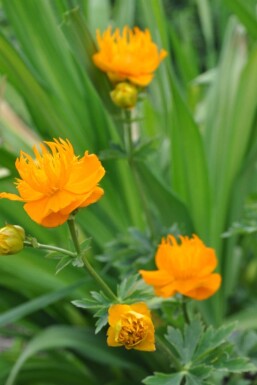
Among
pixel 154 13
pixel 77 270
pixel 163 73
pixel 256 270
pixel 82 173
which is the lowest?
pixel 256 270

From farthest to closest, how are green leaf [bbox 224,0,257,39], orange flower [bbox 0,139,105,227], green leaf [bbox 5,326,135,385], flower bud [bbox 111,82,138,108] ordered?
green leaf [bbox 224,0,257,39]
green leaf [bbox 5,326,135,385]
flower bud [bbox 111,82,138,108]
orange flower [bbox 0,139,105,227]

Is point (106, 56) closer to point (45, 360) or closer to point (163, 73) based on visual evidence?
point (163, 73)

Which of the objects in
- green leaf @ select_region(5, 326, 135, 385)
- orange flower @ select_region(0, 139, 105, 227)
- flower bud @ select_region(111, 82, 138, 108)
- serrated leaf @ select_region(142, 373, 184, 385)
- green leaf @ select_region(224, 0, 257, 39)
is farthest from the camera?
green leaf @ select_region(224, 0, 257, 39)

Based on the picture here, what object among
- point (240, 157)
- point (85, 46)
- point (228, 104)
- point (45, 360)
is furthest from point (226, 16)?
point (45, 360)

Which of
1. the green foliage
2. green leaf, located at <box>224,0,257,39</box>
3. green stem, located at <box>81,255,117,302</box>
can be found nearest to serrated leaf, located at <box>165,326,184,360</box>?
the green foliage

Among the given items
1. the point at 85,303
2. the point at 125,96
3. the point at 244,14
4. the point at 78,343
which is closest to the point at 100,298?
the point at 85,303

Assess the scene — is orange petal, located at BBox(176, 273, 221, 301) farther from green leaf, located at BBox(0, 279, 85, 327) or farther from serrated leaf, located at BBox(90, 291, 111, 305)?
green leaf, located at BBox(0, 279, 85, 327)

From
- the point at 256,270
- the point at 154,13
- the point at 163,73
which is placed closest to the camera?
the point at 154,13
